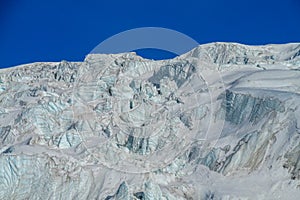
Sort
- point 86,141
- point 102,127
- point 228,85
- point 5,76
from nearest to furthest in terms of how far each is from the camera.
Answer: point 86,141 < point 102,127 < point 228,85 < point 5,76

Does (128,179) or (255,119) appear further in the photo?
(255,119)

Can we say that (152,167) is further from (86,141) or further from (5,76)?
(5,76)

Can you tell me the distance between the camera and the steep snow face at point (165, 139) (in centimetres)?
2403

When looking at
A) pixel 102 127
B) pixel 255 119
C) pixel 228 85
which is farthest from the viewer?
pixel 228 85

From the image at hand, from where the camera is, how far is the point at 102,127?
33.2 meters

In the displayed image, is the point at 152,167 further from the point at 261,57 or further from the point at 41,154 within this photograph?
the point at 261,57

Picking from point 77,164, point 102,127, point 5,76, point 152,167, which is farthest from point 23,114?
point 5,76

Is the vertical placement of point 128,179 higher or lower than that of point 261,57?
lower

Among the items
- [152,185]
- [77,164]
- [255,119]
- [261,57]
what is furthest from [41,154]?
[261,57]

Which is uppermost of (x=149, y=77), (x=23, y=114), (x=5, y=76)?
(x=5, y=76)

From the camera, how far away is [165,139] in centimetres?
2980

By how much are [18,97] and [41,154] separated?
21.3 m

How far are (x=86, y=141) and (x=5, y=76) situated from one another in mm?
35157

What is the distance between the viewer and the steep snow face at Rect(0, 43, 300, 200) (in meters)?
24.0
